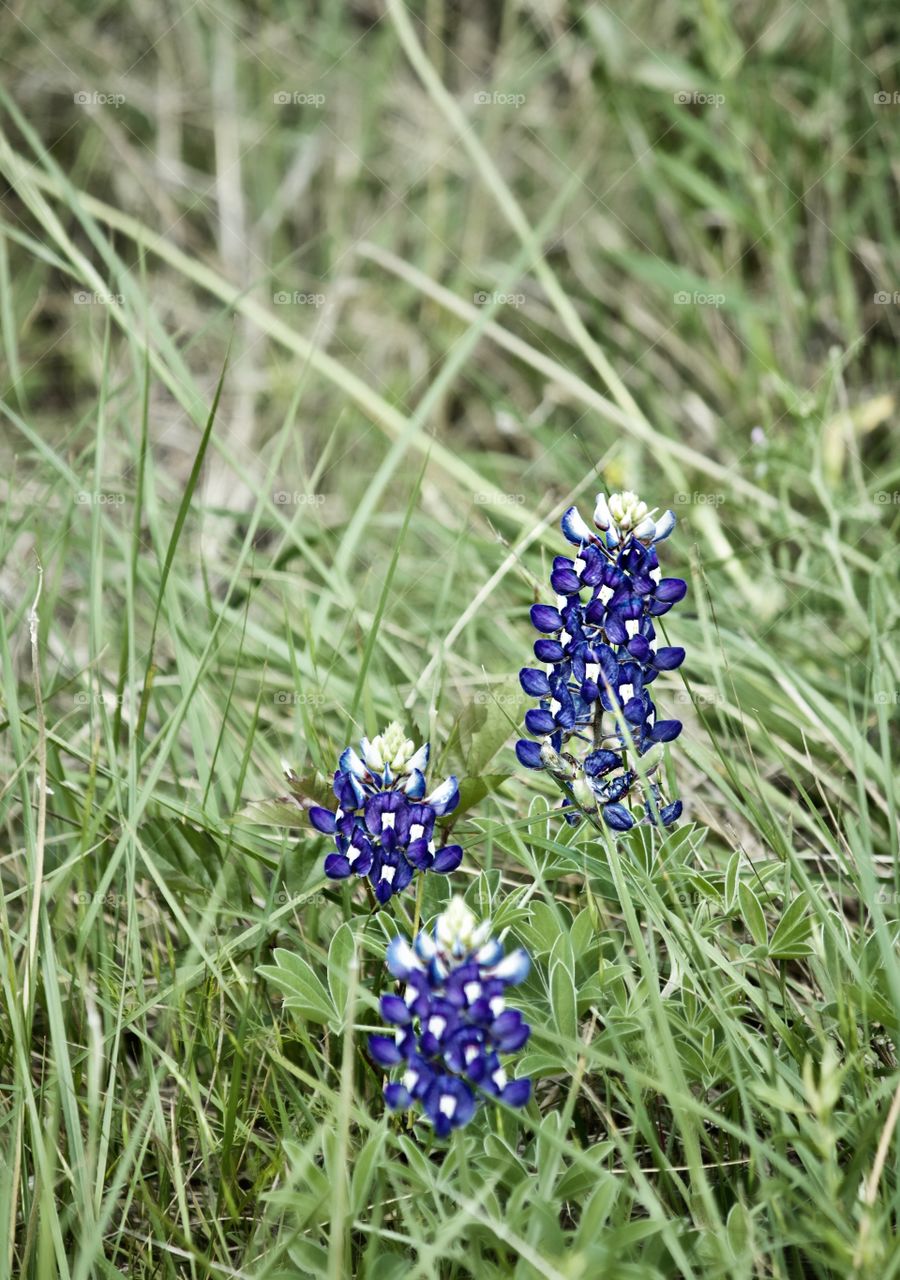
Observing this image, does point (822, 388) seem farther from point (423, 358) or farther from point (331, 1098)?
point (331, 1098)

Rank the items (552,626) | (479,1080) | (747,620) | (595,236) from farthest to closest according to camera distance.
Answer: (595,236) < (747,620) < (552,626) < (479,1080)

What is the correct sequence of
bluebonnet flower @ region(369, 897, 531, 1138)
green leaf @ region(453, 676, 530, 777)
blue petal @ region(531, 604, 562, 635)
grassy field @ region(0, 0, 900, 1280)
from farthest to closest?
green leaf @ region(453, 676, 530, 777) → blue petal @ region(531, 604, 562, 635) → grassy field @ region(0, 0, 900, 1280) → bluebonnet flower @ region(369, 897, 531, 1138)

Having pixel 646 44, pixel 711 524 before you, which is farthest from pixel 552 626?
pixel 646 44

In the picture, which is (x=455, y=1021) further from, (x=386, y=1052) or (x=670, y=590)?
(x=670, y=590)

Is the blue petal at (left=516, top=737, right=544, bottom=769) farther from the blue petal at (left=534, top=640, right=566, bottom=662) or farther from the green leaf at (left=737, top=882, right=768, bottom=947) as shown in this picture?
the green leaf at (left=737, top=882, right=768, bottom=947)

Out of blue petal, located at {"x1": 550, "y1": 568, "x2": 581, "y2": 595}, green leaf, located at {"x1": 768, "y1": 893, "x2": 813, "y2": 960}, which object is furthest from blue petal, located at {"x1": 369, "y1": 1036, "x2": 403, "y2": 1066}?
blue petal, located at {"x1": 550, "y1": 568, "x2": 581, "y2": 595}

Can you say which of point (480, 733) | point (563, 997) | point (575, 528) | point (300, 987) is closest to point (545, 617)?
point (575, 528)
